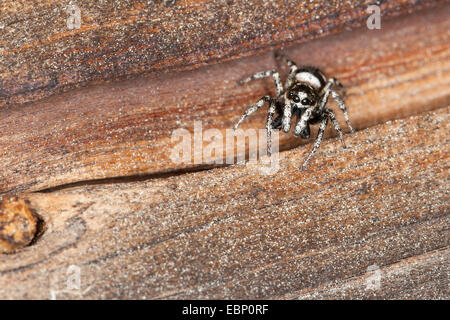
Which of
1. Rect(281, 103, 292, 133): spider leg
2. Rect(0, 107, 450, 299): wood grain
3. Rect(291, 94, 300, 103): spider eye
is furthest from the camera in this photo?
Rect(291, 94, 300, 103): spider eye

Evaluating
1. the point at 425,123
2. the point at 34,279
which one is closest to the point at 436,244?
the point at 425,123

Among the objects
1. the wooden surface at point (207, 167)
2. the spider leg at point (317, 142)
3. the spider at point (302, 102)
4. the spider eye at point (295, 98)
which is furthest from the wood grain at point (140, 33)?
the spider leg at point (317, 142)

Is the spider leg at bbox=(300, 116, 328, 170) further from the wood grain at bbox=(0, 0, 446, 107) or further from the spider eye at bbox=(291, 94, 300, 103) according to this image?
the wood grain at bbox=(0, 0, 446, 107)

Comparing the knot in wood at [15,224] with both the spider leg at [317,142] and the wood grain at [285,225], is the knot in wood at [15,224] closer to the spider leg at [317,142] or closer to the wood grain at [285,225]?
the wood grain at [285,225]

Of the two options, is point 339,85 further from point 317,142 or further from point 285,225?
point 285,225

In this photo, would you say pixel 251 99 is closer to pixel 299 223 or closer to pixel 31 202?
pixel 299 223

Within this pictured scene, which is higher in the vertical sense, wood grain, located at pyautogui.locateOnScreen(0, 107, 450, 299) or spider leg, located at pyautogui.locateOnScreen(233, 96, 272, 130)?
spider leg, located at pyautogui.locateOnScreen(233, 96, 272, 130)

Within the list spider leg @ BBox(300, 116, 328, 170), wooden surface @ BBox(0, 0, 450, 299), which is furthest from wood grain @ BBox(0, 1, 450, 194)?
spider leg @ BBox(300, 116, 328, 170)
